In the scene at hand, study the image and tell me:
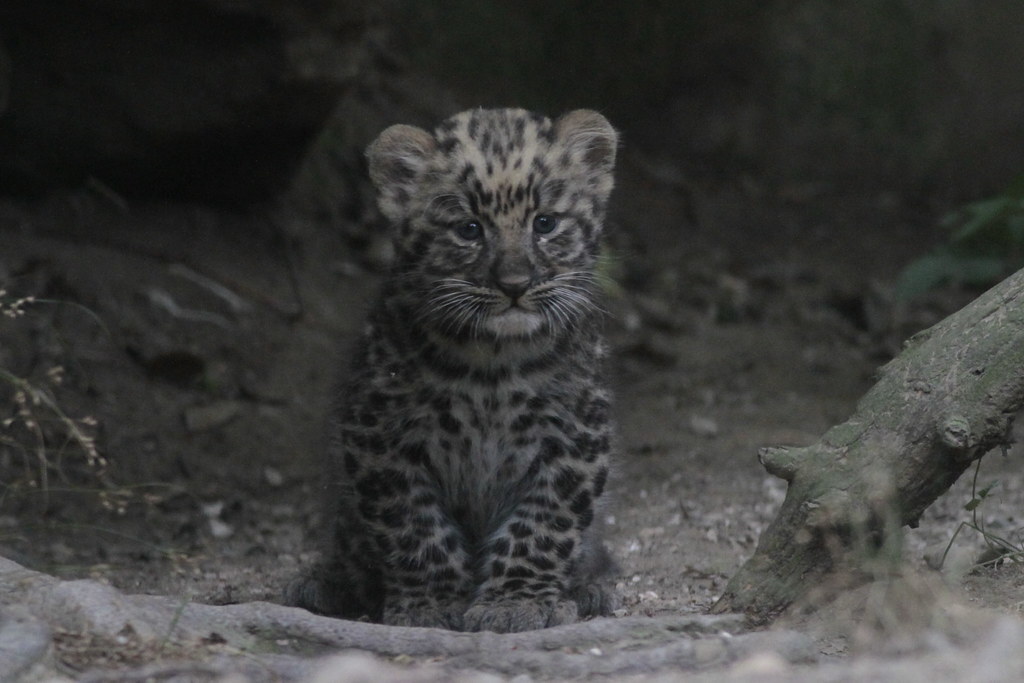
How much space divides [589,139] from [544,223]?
599 mm

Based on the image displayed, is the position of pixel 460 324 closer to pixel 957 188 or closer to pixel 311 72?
pixel 311 72

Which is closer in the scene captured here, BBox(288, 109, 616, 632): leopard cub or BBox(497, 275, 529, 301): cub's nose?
BBox(497, 275, 529, 301): cub's nose

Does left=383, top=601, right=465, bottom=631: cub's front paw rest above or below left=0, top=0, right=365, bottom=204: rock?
below

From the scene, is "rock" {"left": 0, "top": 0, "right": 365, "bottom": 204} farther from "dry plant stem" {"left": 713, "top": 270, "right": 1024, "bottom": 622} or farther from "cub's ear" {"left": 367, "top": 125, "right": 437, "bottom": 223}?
"dry plant stem" {"left": 713, "top": 270, "right": 1024, "bottom": 622}

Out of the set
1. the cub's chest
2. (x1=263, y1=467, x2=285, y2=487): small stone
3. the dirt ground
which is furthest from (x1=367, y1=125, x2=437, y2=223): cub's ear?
(x1=263, y1=467, x2=285, y2=487): small stone

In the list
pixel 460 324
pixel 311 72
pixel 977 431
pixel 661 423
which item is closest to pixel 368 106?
pixel 311 72

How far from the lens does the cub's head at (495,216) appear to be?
18.5ft

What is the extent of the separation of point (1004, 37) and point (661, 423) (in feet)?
16.6

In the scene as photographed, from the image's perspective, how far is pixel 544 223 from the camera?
5.81 metres

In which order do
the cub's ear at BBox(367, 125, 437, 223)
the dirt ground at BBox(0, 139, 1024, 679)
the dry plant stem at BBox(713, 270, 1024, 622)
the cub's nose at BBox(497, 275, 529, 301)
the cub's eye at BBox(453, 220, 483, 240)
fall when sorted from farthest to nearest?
the dirt ground at BBox(0, 139, 1024, 679) → the cub's ear at BBox(367, 125, 437, 223) → the cub's eye at BBox(453, 220, 483, 240) → the cub's nose at BBox(497, 275, 529, 301) → the dry plant stem at BBox(713, 270, 1024, 622)

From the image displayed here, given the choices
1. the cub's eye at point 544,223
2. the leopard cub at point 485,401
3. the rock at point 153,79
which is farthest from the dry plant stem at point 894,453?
the rock at point 153,79

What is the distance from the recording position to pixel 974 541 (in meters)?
6.22

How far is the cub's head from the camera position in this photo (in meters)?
5.65

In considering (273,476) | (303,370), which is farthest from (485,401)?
(303,370)
